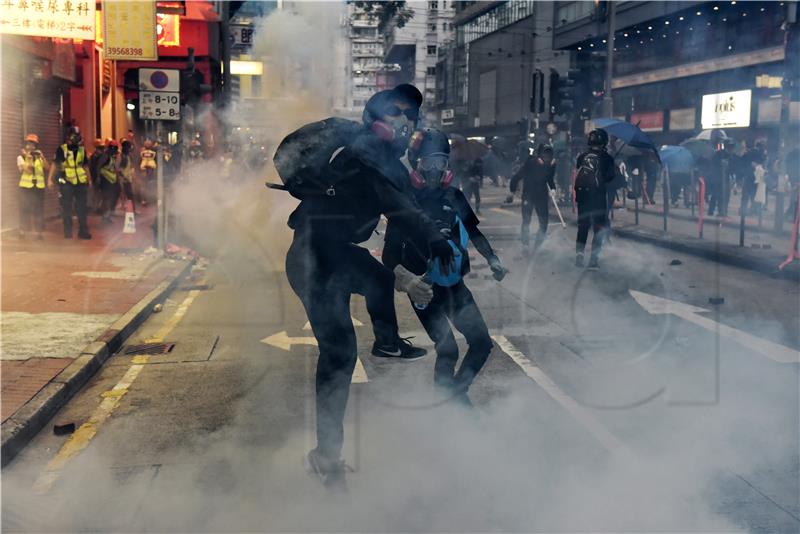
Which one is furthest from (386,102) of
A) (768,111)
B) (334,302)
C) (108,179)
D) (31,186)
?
(768,111)

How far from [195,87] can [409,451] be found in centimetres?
1671

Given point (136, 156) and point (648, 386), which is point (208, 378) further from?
point (136, 156)

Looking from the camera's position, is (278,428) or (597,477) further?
Answer: (278,428)

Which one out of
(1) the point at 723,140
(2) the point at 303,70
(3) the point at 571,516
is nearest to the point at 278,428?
(3) the point at 571,516

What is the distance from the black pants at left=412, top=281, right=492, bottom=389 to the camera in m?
5.02

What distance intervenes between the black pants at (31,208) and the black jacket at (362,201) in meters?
12.7

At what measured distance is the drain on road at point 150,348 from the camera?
7747mm

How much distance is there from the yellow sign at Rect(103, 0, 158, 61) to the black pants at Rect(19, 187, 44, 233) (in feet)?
8.95

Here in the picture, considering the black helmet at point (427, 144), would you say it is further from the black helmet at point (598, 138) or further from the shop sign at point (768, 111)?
the shop sign at point (768, 111)

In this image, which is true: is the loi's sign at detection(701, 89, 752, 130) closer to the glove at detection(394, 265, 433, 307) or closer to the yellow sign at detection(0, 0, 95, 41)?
the yellow sign at detection(0, 0, 95, 41)

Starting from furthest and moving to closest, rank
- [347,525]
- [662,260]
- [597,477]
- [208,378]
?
1. [662,260]
2. [208,378]
3. [597,477]
4. [347,525]

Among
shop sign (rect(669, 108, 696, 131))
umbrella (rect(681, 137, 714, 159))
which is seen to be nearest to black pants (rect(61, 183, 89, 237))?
umbrella (rect(681, 137, 714, 159))

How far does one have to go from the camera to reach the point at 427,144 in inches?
194

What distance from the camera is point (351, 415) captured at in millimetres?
5566
